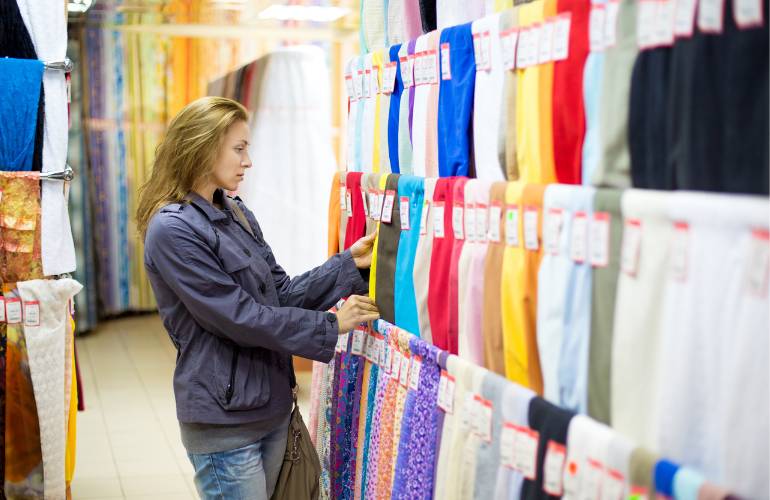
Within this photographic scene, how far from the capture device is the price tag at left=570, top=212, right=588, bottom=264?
1.80m

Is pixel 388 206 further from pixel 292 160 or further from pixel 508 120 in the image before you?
pixel 292 160

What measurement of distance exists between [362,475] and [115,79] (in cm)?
691

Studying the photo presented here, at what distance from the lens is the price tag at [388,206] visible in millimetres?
2695

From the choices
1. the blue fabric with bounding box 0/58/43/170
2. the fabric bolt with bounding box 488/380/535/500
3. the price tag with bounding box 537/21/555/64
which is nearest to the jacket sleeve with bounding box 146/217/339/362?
the fabric bolt with bounding box 488/380/535/500

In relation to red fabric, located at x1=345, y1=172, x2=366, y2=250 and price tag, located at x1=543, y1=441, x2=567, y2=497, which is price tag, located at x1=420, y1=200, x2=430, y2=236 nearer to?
red fabric, located at x1=345, y1=172, x2=366, y2=250

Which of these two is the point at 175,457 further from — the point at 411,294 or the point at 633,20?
the point at 633,20

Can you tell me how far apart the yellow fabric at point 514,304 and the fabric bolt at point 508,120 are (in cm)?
9

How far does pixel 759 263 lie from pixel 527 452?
727 millimetres

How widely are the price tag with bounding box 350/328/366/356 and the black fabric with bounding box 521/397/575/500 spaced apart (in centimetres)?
102

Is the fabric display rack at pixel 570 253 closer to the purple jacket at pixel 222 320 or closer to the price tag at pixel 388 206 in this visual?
the price tag at pixel 388 206

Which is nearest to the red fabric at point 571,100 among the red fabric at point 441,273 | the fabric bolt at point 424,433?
the red fabric at point 441,273

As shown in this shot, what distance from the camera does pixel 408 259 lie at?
2596 millimetres

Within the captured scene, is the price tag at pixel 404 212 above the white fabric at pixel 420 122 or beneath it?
beneath

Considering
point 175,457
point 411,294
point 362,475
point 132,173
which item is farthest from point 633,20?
point 132,173
